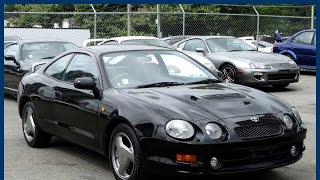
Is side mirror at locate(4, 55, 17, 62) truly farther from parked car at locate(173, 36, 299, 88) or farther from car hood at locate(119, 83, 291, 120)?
car hood at locate(119, 83, 291, 120)

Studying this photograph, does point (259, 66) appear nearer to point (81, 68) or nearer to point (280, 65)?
point (280, 65)

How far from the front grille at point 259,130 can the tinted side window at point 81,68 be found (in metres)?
1.82

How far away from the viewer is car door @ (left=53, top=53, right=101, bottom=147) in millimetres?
5645

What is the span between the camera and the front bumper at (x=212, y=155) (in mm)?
4605

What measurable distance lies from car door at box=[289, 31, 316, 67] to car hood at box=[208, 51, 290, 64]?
3270 mm

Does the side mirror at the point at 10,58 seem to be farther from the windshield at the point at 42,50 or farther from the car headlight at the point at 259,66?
the car headlight at the point at 259,66

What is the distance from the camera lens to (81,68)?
6.27m

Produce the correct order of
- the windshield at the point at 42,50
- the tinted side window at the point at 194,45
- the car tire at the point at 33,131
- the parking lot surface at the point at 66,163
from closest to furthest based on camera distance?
the parking lot surface at the point at 66,163 < the car tire at the point at 33,131 < the windshield at the point at 42,50 < the tinted side window at the point at 194,45

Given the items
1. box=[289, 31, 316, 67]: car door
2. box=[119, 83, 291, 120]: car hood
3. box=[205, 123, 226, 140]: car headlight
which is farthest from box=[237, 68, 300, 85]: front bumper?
box=[205, 123, 226, 140]: car headlight

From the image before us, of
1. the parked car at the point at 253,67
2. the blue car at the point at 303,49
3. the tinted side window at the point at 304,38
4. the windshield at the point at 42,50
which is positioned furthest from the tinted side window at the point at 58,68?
the tinted side window at the point at 304,38

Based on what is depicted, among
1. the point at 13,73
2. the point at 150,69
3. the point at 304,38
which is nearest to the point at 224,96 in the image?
the point at 150,69

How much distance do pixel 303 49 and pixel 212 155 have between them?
12145 mm

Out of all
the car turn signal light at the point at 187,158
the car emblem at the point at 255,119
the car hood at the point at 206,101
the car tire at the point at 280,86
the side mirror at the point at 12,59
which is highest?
the car hood at the point at 206,101

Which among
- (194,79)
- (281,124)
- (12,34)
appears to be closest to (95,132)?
(194,79)
